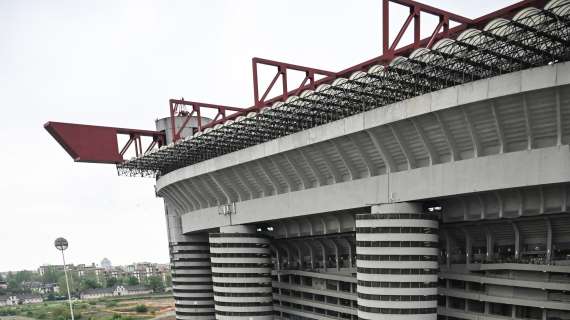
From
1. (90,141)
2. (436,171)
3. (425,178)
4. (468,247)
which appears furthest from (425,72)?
(90,141)

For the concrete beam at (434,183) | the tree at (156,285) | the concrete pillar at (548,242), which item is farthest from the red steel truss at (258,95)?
the tree at (156,285)

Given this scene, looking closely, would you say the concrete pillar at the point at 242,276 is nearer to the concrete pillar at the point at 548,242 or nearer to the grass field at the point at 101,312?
the concrete pillar at the point at 548,242

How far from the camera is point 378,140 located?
3788 centimetres

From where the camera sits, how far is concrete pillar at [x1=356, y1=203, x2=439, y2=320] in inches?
1455

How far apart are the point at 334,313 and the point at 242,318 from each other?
11261 millimetres

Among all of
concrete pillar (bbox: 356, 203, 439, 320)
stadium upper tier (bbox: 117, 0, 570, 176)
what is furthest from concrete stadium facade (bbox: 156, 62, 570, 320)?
stadium upper tier (bbox: 117, 0, 570, 176)

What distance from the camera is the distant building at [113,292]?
18512 centimetres

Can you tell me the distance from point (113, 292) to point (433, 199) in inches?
7193

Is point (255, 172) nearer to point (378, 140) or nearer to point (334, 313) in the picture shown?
point (378, 140)

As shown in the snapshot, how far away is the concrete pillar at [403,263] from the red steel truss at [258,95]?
1308 centimetres

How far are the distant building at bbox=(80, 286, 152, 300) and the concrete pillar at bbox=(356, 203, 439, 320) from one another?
173 meters

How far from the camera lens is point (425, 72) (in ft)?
111

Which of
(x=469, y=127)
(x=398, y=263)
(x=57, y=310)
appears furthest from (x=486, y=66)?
(x=57, y=310)

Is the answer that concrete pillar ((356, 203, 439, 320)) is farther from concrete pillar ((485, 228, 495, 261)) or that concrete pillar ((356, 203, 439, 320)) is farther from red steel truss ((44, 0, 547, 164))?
red steel truss ((44, 0, 547, 164))
